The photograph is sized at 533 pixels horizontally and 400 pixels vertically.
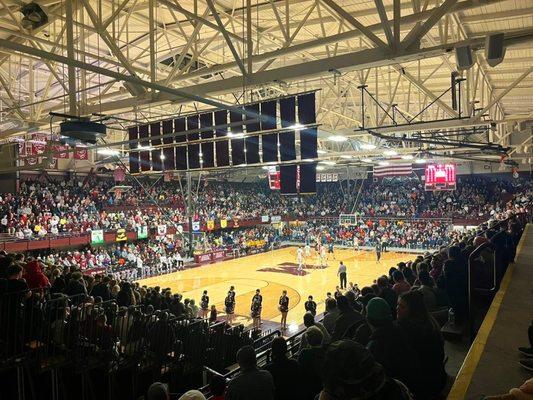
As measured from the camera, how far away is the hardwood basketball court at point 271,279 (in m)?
19.0

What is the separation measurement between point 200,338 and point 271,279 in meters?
17.6

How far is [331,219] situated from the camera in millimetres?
41031

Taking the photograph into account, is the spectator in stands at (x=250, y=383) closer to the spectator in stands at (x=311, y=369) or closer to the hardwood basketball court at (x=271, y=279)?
the spectator in stands at (x=311, y=369)

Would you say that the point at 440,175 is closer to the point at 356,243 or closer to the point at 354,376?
the point at 356,243

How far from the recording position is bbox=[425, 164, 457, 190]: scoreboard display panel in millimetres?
28422

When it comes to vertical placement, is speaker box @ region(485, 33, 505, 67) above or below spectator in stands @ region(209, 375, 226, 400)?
above

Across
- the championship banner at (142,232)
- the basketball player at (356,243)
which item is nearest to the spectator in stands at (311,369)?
the championship banner at (142,232)

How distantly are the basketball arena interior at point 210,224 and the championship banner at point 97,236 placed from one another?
12 centimetres

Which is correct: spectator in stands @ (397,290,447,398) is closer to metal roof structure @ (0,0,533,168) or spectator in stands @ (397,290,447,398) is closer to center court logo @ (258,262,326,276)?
metal roof structure @ (0,0,533,168)

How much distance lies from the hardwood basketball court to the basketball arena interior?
0.64 feet

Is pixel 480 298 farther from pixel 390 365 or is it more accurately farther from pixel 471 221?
pixel 471 221

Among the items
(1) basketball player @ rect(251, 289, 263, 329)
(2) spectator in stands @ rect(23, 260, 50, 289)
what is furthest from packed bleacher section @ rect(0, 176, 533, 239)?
(2) spectator in stands @ rect(23, 260, 50, 289)

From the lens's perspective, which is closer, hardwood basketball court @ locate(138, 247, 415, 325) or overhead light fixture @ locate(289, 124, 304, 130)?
overhead light fixture @ locate(289, 124, 304, 130)

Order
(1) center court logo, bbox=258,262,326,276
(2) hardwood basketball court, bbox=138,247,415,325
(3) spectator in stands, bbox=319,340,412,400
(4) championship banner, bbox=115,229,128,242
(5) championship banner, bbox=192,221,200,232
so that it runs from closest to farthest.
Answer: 1. (3) spectator in stands, bbox=319,340,412,400
2. (2) hardwood basketball court, bbox=138,247,415,325
3. (4) championship banner, bbox=115,229,128,242
4. (1) center court logo, bbox=258,262,326,276
5. (5) championship banner, bbox=192,221,200,232
